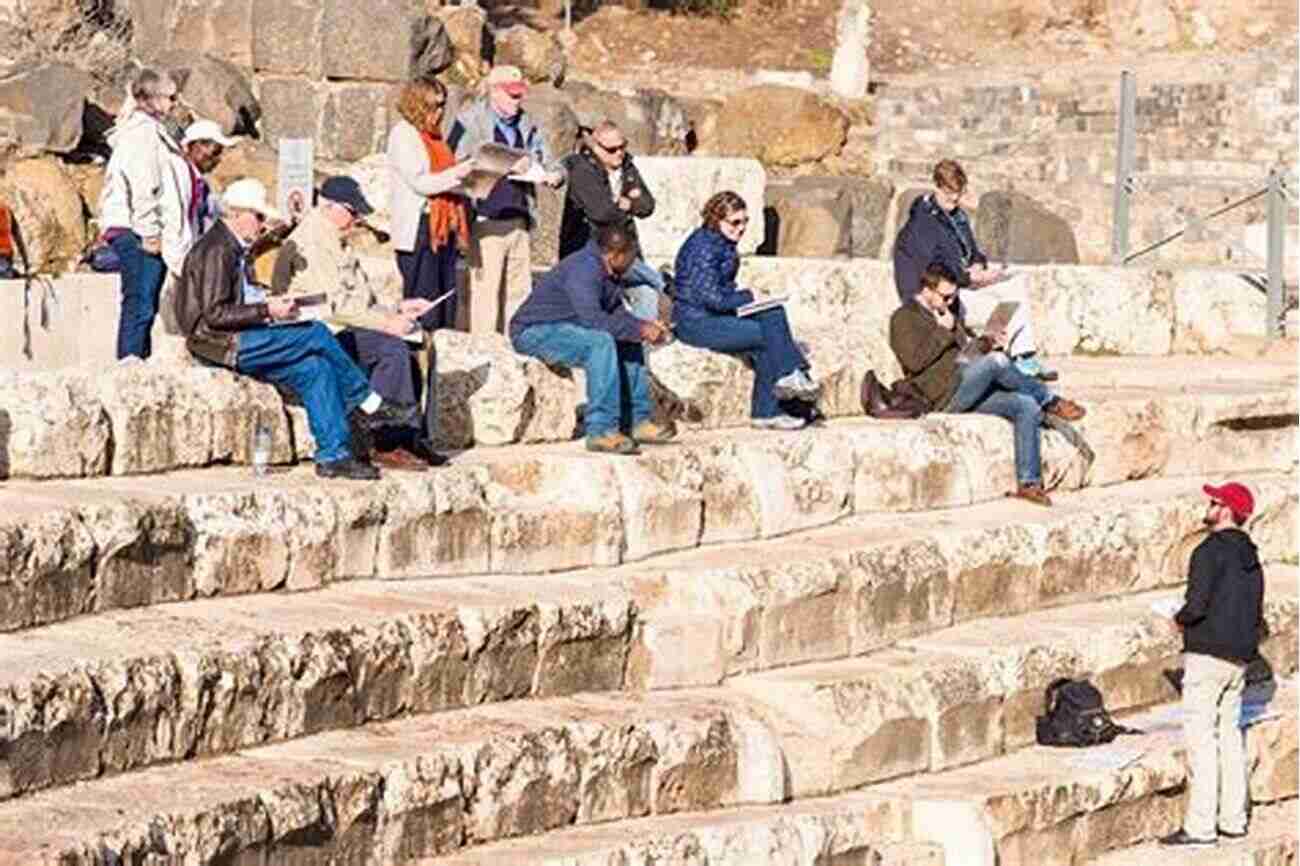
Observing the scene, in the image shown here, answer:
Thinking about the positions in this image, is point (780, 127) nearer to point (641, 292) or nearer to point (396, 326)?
point (641, 292)

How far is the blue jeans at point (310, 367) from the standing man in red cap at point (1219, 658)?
12.9ft

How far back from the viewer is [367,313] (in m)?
15.8

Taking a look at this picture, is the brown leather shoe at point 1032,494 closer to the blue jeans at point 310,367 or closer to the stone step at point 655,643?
the stone step at point 655,643

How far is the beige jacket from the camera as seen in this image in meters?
16.0

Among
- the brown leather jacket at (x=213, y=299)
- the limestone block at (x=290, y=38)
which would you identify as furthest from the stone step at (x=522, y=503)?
the limestone block at (x=290, y=38)

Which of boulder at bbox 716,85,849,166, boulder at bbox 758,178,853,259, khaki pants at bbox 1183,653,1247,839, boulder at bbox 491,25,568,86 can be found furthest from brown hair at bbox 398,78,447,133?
boulder at bbox 716,85,849,166

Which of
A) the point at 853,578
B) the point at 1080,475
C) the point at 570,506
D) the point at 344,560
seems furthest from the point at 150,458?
the point at 1080,475

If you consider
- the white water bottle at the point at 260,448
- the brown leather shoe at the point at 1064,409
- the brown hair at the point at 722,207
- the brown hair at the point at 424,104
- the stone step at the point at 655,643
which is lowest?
the stone step at the point at 655,643

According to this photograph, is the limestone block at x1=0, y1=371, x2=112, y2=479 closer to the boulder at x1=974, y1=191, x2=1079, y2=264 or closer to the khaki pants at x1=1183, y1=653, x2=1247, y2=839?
the khaki pants at x1=1183, y1=653, x2=1247, y2=839

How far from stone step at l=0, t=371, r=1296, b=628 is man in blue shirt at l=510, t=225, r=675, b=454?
0.70 feet

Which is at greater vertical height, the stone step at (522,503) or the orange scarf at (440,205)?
the orange scarf at (440,205)

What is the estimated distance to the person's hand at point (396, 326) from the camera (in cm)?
1565

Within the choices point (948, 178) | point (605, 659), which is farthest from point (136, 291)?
point (948, 178)

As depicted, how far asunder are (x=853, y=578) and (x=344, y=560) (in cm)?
274
